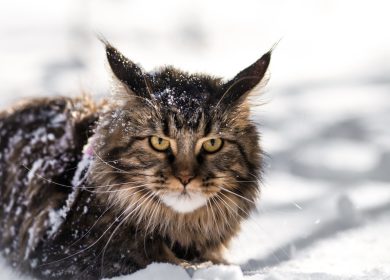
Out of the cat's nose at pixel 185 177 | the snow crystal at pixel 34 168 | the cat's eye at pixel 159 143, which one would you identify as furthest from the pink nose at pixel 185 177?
the snow crystal at pixel 34 168

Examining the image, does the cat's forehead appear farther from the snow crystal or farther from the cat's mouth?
the snow crystal

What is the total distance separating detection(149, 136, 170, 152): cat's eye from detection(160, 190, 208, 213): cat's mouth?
0.64 ft

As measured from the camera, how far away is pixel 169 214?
279 cm

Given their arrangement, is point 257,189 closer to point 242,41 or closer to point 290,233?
point 290,233

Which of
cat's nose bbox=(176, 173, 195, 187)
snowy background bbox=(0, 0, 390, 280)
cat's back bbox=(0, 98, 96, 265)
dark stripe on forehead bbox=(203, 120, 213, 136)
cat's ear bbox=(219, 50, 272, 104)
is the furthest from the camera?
snowy background bbox=(0, 0, 390, 280)

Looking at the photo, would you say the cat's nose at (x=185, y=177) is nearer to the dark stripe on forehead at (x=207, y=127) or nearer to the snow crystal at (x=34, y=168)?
the dark stripe on forehead at (x=207, y=127)

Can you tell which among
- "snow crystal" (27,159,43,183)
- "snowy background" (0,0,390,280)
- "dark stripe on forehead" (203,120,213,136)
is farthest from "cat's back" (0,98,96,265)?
"dark stripe on forehead" (203,120,213,136)

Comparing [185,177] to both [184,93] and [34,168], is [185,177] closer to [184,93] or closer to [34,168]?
[184,93]

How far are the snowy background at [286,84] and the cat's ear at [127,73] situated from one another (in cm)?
66

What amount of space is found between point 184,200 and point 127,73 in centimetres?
61

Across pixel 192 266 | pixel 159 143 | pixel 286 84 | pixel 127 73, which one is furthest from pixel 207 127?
pixel 286 84

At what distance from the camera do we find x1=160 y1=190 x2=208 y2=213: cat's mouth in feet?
8.42

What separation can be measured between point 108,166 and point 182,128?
415mm

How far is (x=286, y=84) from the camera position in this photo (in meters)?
5.81
